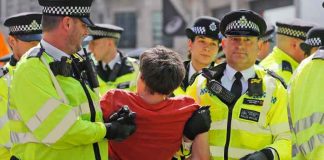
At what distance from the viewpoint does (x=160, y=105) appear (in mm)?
3559

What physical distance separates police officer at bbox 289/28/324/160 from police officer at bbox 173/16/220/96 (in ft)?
7.16

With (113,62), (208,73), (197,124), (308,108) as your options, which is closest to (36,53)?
(197,124)

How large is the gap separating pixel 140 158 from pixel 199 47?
214cm

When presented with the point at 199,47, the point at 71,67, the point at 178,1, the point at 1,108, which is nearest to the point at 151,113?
the point at 71,67

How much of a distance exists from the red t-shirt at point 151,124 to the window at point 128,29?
29799 millimetres

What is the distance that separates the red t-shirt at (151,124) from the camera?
353 centimetres

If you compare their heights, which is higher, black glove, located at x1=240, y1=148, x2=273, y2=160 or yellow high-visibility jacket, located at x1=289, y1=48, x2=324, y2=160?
yellow high-visibility jacket, located at x1=289, y1=48, x2=324, y2=160

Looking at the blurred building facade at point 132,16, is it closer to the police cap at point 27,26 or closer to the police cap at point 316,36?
the police cap at point 27,26

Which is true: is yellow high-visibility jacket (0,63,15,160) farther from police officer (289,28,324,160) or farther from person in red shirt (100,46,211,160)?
police officer (289,28,324,160)

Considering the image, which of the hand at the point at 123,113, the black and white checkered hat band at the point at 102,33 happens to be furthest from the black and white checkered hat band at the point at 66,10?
the black and white checkered hat band at the point at 102,33

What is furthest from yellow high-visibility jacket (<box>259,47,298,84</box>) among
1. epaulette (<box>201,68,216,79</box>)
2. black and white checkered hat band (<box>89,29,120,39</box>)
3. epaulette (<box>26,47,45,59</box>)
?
epaulette (<box>26,47,45,59</box>)

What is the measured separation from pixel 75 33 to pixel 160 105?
65 centimetres

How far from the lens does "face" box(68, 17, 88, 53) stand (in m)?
3.49

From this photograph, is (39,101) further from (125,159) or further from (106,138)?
(125,159)
